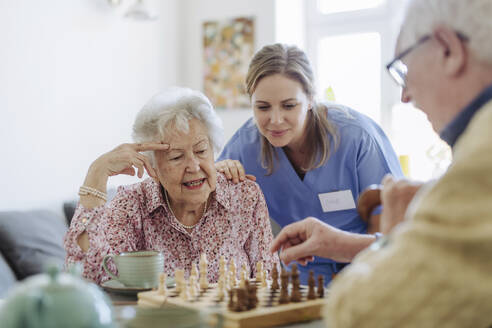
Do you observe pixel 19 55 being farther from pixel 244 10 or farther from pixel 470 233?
pixel 470 233

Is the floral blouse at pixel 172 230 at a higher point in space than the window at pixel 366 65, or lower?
lower

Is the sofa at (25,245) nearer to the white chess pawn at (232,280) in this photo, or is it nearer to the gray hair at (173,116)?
the gray hair at (173,116)

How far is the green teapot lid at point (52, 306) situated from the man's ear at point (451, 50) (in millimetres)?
598

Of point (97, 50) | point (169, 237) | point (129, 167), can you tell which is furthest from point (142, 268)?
point (97, 50)

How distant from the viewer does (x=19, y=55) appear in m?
3.36

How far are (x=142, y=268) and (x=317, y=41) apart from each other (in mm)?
3828

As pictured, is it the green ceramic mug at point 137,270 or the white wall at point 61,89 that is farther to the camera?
the white wall at point 61,89

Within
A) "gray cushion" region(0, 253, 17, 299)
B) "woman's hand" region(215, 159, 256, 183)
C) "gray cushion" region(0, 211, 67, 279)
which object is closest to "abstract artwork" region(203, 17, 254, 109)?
"gray cushion" region(0, 211, 67, 279)

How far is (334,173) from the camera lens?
2262 millimetres

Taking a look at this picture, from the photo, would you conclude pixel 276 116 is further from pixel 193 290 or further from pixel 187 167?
pixel 193 290

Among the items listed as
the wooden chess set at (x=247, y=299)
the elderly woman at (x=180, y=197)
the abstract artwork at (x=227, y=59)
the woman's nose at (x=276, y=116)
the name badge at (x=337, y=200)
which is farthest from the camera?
the abstract artwork at (x=227, y=59)

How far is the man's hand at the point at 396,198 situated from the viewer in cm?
89

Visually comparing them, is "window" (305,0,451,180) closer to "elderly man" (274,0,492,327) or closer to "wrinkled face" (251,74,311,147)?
"wrinkled face" (251,74,311,147)

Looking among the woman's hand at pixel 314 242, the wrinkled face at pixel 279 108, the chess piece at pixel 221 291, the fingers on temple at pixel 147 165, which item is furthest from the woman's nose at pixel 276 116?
the chess piece at pixel 221 291
